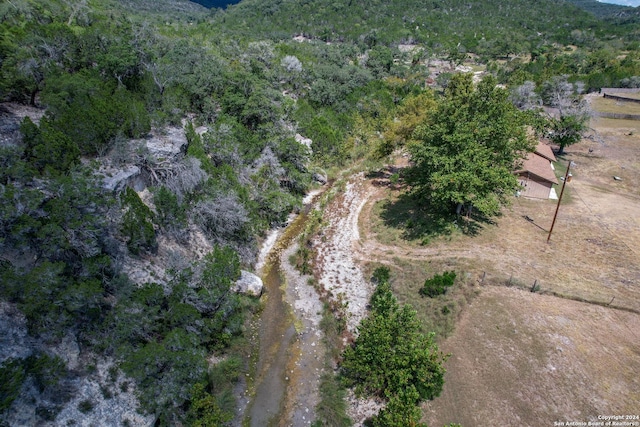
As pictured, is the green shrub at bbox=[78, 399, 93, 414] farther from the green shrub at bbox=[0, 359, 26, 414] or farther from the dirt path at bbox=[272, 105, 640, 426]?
the dirt path at bbox=[272, 105, 640, 426]

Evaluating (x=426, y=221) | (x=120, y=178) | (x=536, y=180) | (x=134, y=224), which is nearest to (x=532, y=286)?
(x=426, y=221)

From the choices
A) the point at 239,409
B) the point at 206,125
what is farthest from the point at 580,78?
the point at 239,409

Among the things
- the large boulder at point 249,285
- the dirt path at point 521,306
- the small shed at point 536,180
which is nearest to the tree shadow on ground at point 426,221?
the dirt path at point 521,306

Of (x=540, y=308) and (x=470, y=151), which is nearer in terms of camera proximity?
(x=540, y=308)

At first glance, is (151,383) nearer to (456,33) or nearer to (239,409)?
(239,409)

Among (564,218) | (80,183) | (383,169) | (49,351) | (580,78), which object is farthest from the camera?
(580,78)

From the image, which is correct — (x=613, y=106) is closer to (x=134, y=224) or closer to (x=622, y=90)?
(x=622, y=90)
